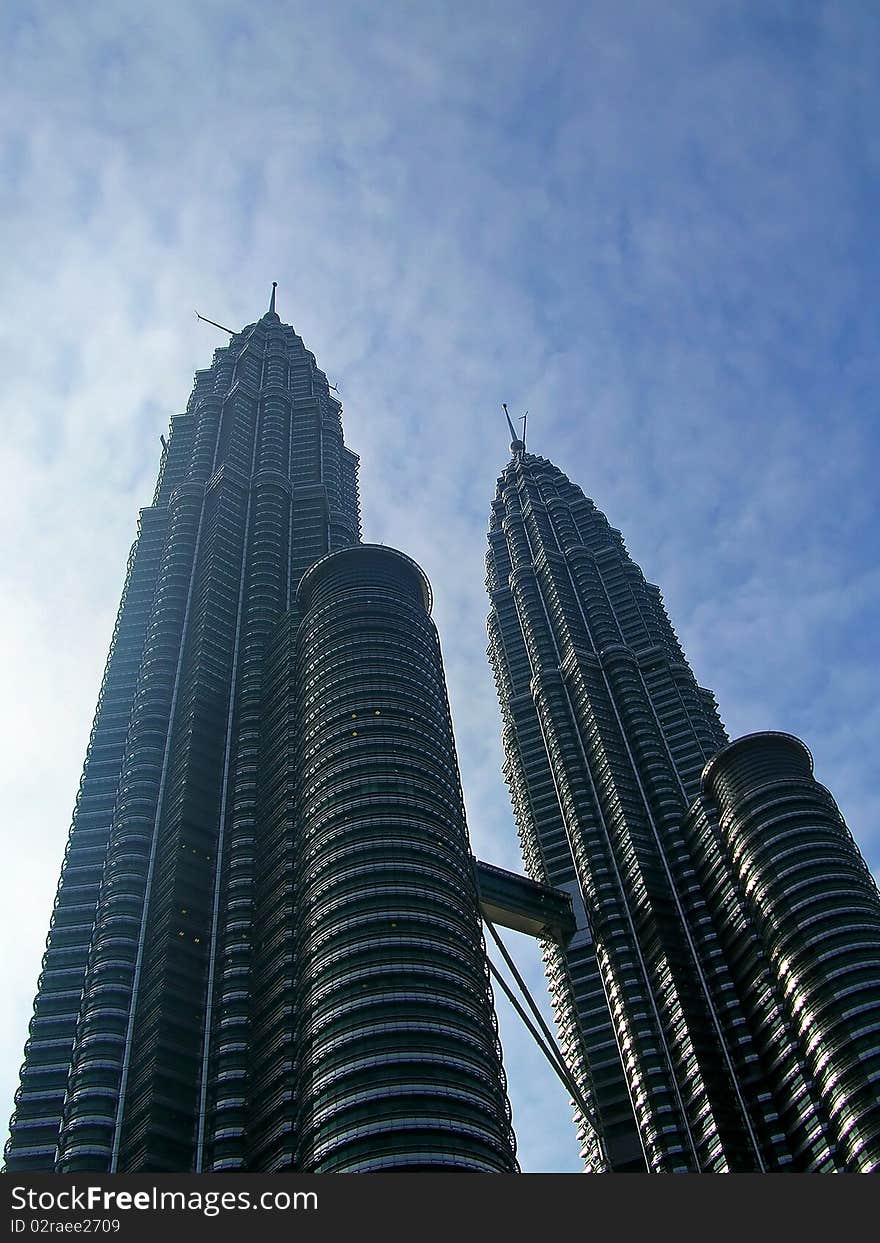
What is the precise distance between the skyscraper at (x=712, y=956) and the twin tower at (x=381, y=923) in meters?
0.44

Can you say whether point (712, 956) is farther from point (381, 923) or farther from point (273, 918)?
point (273, 918)

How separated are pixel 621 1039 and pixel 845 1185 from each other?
9665cm

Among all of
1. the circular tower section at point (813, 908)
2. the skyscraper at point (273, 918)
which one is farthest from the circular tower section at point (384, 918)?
the circular tower section at point (813, 908)

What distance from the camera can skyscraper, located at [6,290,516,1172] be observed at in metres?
105

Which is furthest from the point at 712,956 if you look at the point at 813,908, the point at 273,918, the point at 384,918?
the point at 273,918

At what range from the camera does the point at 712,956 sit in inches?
6127

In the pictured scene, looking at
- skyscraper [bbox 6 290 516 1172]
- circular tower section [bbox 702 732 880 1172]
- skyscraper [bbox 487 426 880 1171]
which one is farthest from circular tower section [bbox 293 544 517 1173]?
skyscraper [bbox 487 426 880 1171]

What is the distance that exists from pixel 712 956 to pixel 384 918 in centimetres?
6110

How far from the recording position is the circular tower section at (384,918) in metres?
98.7

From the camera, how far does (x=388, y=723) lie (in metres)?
141

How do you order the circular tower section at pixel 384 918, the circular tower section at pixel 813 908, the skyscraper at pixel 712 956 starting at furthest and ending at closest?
the skyscraper at pixel 712 956
the circular tower section at pixel 813 908
the circular tower section at pixel 384 918

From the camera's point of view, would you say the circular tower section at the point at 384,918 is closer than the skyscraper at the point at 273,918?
Yes

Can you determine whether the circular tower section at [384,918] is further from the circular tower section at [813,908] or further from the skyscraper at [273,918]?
the circular tower section at [813,908]

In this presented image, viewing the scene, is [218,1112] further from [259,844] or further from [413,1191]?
[413,1191]
